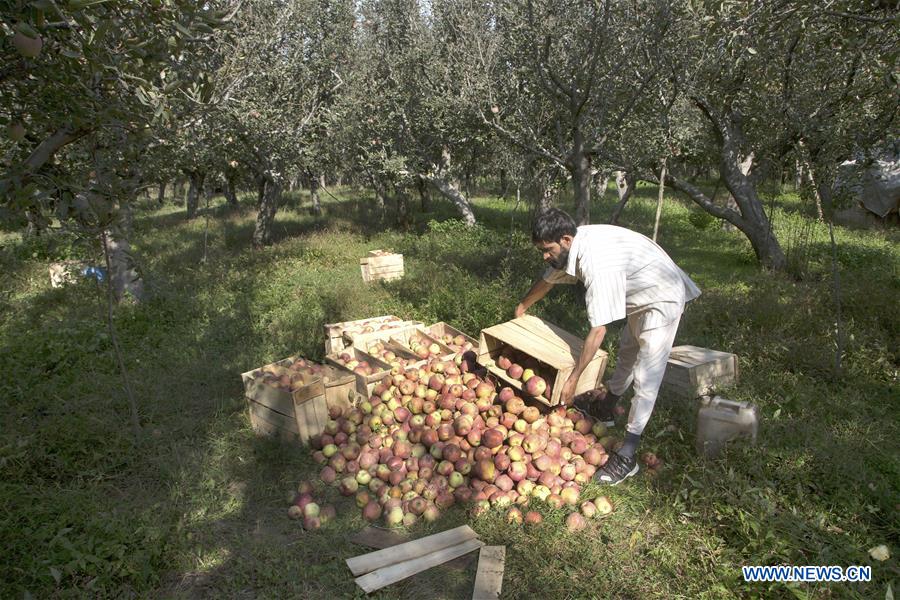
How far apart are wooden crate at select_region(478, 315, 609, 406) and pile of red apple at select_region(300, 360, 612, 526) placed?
0.70 ft

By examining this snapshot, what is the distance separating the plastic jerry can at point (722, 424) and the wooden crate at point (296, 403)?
301cm

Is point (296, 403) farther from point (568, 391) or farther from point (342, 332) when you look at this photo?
point (568, 391)

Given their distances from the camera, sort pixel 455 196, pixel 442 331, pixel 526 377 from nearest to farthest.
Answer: pixel 526 377 < pixel 442 331 < pixel 455 196

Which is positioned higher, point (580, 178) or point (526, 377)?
point (580, 178)

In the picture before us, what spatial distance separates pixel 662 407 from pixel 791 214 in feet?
39.1

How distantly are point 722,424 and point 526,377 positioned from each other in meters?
1.56

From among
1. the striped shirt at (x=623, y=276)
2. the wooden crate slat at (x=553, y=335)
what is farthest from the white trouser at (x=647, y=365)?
the wooden crate slat at (x=553, y=335)

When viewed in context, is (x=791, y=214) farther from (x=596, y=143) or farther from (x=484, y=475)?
(x=484, y=475)

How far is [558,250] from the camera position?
3.79 metres

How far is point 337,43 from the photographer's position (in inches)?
528

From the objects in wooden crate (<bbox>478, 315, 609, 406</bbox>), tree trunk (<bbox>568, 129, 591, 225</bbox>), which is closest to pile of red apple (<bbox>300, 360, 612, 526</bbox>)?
wooden crate (<bbox>478, 315, 609, 406</bbox>)

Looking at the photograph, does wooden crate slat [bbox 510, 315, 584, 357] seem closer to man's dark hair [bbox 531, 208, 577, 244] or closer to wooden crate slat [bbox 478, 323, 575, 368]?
wooden crate slat [bbox 478, 323, 575, 368]

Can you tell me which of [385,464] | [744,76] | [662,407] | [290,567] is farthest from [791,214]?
[290,567]

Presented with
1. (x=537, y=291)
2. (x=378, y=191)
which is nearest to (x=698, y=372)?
(x=537, y=291)
